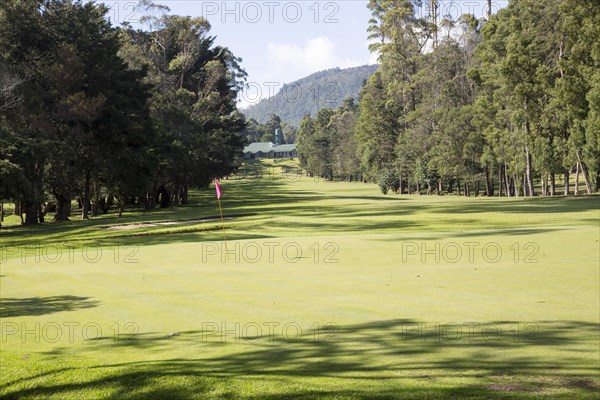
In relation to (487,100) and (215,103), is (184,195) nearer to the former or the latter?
(215,103)

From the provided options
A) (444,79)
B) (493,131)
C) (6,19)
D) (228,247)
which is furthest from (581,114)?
(6,19)

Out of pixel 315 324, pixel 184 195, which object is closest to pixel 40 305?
pixel 315 324

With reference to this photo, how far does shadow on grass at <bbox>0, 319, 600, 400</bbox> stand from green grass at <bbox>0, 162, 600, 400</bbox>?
3 centimetres

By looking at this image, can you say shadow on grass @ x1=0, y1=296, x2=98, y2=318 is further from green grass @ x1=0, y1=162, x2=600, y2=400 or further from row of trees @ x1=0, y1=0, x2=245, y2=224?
row of trees @ x1=0, y1=0, x2=245, y2=224

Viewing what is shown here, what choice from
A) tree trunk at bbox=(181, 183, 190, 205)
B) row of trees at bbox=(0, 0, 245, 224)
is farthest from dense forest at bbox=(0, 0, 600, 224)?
tree trunk at bbox=(181, 183, 190, 205)

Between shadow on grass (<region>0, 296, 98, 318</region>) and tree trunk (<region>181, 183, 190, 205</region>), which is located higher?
tree trunk (<region>181, 183, 190, 205</region>)

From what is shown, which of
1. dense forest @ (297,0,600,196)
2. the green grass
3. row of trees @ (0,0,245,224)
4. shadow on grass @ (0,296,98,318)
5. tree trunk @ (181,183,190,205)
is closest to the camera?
the green grass

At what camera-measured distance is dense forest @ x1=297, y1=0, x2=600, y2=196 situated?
52500mm

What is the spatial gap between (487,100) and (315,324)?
209ft

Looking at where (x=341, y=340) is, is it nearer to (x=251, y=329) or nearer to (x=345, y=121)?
(x=251, y=329)

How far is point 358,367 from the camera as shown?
768cm

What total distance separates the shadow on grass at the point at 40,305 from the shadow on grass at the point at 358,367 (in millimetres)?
3151

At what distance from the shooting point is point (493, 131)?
67.5 meters

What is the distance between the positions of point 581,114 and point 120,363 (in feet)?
Result: 169
